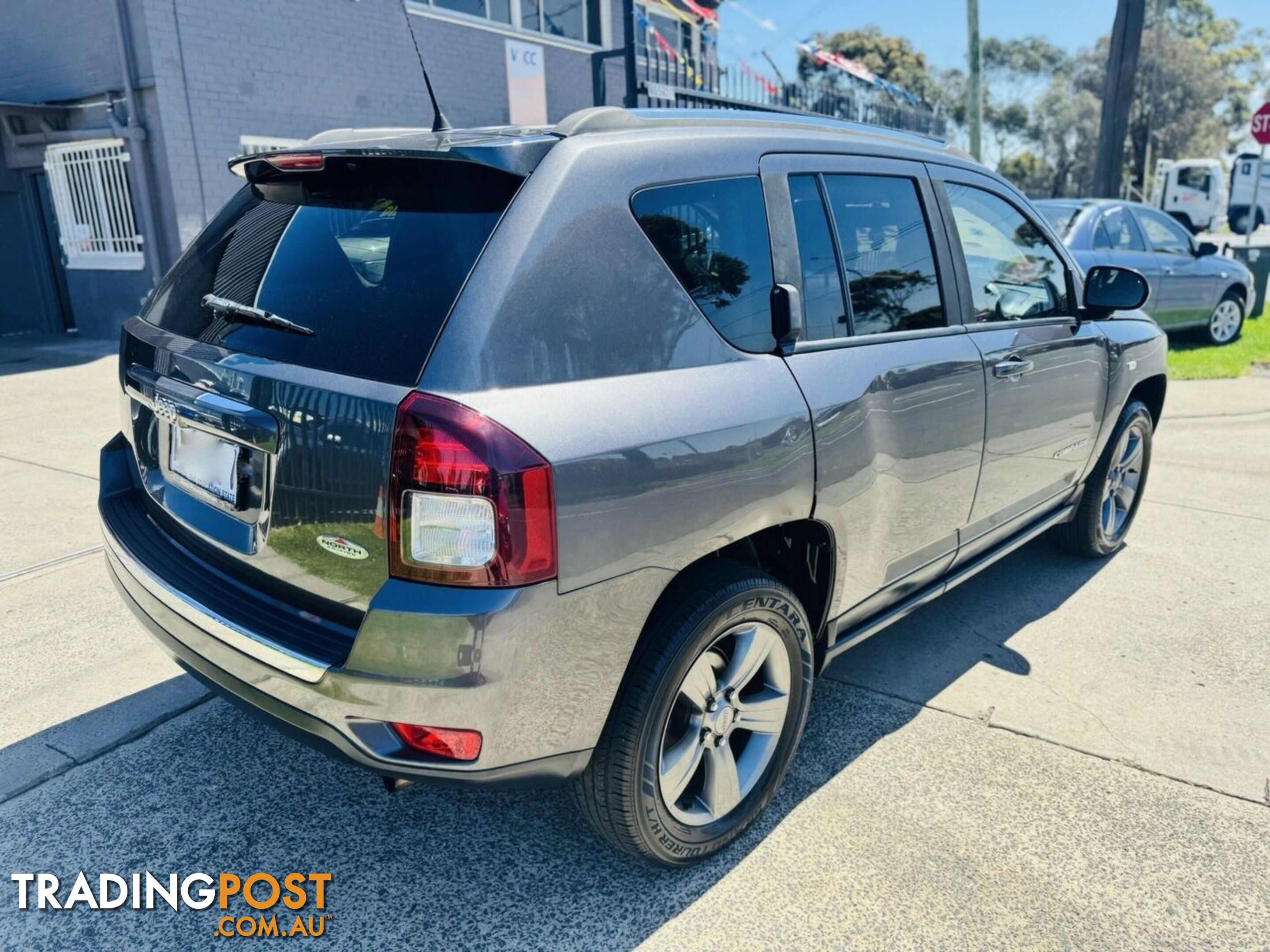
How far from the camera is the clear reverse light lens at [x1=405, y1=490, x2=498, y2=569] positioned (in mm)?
1860

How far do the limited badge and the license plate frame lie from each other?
347mm

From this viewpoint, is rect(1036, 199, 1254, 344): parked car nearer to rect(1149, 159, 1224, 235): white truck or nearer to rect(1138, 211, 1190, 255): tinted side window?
rect(1138, 211, 1190, 255): tinted side window

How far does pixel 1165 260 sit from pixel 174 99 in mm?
10866

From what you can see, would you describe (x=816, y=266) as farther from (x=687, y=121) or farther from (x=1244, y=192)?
(x=1244, y=192)

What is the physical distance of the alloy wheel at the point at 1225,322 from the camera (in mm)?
11320

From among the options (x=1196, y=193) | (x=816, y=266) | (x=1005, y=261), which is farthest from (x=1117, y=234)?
(x=1196, y=193)

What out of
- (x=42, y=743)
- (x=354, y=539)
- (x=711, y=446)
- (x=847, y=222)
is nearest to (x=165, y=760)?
(x=42, y=743)

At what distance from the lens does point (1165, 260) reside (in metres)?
10.2

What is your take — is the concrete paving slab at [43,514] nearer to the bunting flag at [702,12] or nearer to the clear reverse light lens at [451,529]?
the clear reverse light lens at [451,529]

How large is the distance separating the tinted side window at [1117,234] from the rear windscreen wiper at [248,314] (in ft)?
29.3

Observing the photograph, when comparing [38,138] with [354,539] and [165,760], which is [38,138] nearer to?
[165,760]

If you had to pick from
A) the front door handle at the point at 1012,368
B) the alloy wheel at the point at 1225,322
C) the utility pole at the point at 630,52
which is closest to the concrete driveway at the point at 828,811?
the front door handle at the point at 1012,368

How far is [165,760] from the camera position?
2887 millimetres

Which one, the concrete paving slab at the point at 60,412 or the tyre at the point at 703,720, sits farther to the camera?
the concrete paving slab at the point at 60,412
